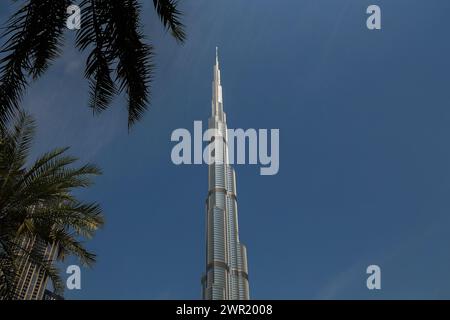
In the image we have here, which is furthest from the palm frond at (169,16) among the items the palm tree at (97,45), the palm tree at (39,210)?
the palm tree at (39,210)

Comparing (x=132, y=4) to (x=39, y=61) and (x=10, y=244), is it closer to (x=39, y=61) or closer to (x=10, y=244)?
(x=39, y=61)

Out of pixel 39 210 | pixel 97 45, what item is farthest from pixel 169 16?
pixel 39 210

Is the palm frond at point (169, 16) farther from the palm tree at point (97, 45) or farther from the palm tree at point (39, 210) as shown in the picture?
the palm tree at point (39, 210)

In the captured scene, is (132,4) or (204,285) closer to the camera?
(132,4)

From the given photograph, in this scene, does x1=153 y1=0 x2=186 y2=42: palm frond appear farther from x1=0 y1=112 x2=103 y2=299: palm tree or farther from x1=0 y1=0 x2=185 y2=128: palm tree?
x1=0 y1=112 x2=103 y2=299: palm tree

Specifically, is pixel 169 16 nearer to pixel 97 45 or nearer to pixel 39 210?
pixel 97 45

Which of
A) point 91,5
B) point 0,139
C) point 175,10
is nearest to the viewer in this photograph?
point 91,5

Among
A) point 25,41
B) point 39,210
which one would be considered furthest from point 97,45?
point 39,210

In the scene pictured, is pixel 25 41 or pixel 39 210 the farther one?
pixel 39 210

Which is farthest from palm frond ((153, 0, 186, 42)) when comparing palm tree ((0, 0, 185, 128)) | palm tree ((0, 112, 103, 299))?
palm tree ((0, 112, 103, 299))

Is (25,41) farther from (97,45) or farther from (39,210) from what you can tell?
(39,210)
